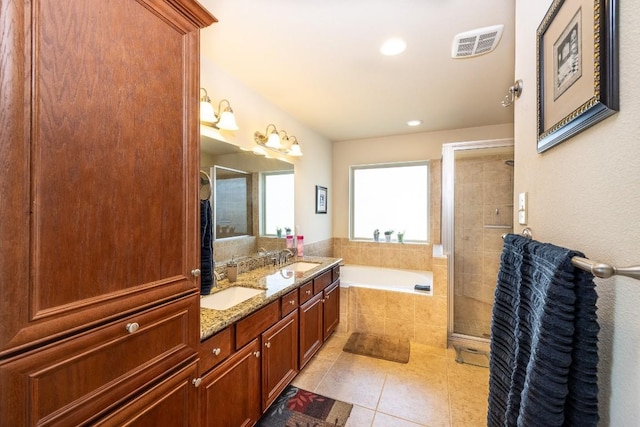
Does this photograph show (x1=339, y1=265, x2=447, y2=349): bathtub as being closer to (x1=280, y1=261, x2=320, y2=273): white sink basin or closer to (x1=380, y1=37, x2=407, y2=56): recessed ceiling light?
(x1=280, y1=261, x2=320, y2=273): white sink basin

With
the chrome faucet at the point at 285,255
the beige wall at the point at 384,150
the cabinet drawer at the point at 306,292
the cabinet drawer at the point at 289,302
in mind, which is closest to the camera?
the cabinet drawer at the point at 289,302

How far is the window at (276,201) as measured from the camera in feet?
8.95

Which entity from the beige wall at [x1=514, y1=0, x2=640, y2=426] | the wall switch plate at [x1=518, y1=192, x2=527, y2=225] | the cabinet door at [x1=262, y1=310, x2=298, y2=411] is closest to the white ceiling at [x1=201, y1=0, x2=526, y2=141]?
the wall switch plate at [x1=518, y1=192, x2=527, y2=225]

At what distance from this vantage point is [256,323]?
1620mm

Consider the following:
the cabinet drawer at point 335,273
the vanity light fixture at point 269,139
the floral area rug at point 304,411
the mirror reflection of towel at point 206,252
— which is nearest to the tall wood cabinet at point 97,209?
the mirror reflection of towel at point 206,252

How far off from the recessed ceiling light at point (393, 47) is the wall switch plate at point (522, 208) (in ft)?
4.02

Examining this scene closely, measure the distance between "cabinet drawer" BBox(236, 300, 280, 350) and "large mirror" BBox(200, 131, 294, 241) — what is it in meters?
0.73

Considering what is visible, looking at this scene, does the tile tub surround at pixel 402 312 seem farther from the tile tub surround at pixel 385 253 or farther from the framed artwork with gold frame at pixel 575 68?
the framed artwork with gold frame at pixel 575 68

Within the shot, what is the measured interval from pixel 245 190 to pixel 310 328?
1.34 metres

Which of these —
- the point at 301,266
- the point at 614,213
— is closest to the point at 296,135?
the point at 301,266

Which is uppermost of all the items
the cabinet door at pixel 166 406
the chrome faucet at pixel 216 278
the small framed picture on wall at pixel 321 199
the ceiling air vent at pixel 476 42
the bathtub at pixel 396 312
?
the ceiling air vent at pixel 476 42

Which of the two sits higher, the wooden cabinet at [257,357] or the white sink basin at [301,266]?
the white sink basin at [301,266]

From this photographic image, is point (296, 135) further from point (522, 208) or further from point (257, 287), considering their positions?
point (522, 208)

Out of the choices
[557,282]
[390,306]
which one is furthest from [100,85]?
[390,306]
